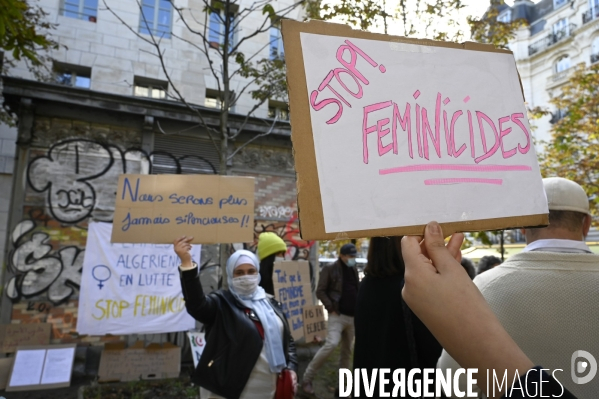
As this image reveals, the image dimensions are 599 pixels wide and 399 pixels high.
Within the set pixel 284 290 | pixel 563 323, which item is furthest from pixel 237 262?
pixel 284 290

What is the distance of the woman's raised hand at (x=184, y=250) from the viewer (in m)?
2.73

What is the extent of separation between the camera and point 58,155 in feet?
22.6

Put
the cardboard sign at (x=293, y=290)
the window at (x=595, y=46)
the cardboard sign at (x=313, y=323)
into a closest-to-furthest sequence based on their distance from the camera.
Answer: the cardboard sign at (x=293, y=290) < the cardboard sign at (x=313, y=323) < the window at (x=595, y=46)

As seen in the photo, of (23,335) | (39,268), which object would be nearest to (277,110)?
(39,268)

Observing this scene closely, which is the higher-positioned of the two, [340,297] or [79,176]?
[79,176]

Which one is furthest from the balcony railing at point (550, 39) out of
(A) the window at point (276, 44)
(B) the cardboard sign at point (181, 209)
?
(B) the cardboard sign at point (181, 209)

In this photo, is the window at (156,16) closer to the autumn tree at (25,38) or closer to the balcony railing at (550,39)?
the autumn tree at (25,38)

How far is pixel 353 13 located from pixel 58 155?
5863 millimetres

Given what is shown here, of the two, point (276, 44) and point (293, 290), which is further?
point (276, 44)

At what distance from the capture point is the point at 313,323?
20.4 feet

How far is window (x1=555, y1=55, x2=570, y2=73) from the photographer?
2430cm

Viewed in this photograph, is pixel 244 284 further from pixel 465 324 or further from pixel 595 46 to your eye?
pixel 595 46

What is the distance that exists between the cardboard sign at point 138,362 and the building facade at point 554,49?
2307 centimetres

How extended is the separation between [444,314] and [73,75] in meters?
9.52
